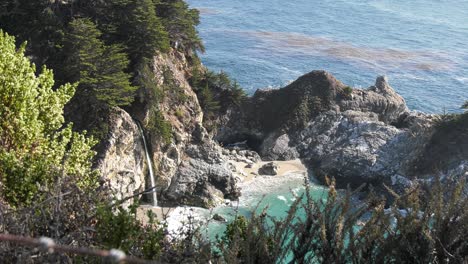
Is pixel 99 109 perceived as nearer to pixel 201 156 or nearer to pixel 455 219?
pixel 201 156

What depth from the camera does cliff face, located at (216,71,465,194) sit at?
43.5 metres

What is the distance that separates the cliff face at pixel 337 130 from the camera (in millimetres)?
43531

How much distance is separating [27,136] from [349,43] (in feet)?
235

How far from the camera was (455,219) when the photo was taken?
13.4m

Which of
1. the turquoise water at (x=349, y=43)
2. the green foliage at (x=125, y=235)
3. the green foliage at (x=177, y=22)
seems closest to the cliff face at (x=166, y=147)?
the green foliage at (x=177, y=22)

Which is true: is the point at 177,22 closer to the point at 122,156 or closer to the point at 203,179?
the point at 203,179

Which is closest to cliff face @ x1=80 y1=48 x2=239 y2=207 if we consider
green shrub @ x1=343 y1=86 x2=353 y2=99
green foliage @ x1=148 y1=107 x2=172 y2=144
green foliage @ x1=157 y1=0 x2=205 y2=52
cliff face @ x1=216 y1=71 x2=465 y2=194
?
green foliage @ x1=148 y1=107 x2=172 y2=144

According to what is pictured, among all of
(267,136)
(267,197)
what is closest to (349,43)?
(267,136)

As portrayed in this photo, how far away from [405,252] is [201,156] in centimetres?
2635

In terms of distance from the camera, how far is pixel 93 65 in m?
30.6

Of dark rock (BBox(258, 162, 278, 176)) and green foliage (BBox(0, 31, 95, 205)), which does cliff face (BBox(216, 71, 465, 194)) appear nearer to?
dark rock (BBox(258, 162, 278, 176))

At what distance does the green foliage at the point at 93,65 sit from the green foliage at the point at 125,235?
740 inches

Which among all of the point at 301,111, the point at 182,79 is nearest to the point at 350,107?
the point at 301,111

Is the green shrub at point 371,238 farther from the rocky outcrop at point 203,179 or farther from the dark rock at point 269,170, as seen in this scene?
the dark rock at point 269,170
